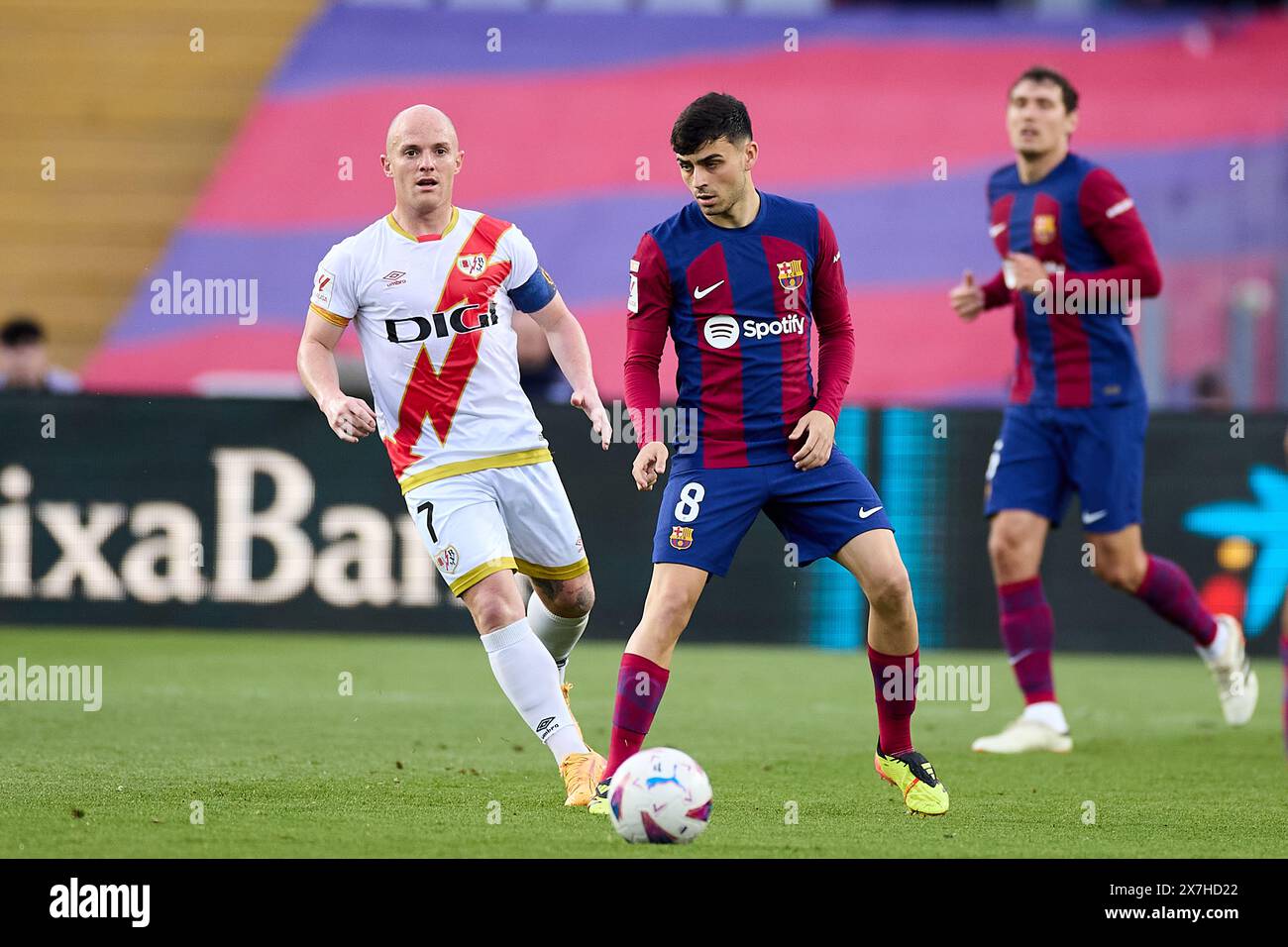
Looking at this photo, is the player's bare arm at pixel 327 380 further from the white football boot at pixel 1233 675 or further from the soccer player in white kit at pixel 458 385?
the white football boot at pixel 1233 675

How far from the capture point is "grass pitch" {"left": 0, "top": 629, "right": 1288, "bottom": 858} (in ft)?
16.6

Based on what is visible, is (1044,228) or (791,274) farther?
(1044,228)

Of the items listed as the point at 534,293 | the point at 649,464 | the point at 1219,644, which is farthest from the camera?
the point at 1219,644

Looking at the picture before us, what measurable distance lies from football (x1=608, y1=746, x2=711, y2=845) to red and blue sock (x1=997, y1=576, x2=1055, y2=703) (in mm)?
2798

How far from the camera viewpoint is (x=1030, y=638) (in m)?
7.42

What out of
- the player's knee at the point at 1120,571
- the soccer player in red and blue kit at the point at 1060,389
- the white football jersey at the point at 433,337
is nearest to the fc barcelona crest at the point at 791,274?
the white football jersey at the point at 433,337

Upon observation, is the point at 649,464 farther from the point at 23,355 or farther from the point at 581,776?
the point at 23,355

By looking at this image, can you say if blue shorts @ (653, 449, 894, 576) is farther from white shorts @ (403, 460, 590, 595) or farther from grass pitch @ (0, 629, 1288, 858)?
grass pitch @ (0, 629, 1288, 858)

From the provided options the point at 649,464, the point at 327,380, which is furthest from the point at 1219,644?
the point at 327,380

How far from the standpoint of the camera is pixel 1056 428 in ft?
24.2

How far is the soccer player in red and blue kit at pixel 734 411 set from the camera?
5449 mm

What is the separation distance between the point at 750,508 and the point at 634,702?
67cm

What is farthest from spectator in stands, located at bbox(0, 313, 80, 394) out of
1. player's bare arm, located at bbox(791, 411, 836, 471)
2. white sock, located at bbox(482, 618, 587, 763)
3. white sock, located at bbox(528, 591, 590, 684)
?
player's bare arm, located at bbox(791, 411, 836, 471)
